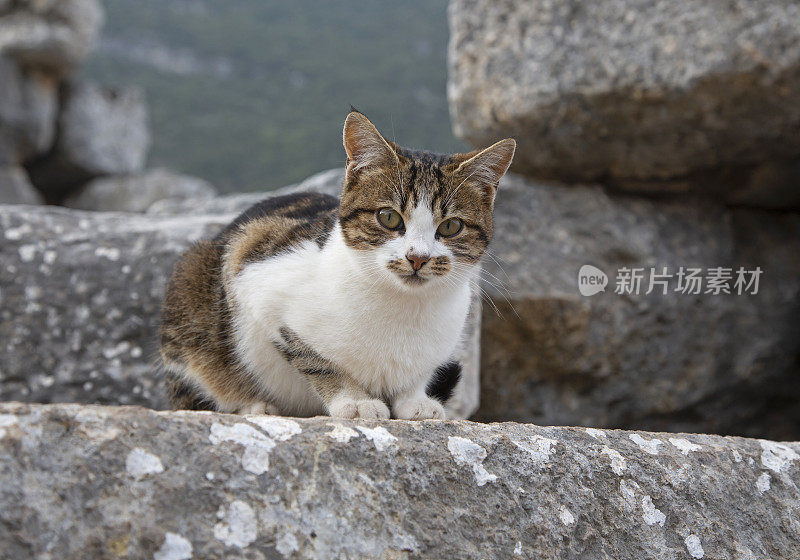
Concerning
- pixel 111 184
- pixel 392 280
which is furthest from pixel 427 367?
pixel 111 184

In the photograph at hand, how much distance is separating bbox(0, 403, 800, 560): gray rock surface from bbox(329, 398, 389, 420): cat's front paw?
1.04 feet

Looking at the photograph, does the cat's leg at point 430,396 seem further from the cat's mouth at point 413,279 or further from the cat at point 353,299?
the cat's mouth at point 413,279

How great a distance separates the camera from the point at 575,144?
164 inches

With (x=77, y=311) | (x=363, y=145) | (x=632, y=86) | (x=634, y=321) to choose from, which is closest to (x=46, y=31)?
(x=77, y=311)

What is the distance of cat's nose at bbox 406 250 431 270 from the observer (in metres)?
2.02

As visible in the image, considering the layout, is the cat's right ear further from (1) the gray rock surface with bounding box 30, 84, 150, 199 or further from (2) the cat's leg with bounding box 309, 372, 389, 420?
(1) the gray rock surface with bounding box 30, 84, 150, 199

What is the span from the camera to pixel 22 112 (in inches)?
354

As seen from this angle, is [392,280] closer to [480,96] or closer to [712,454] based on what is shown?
[712,454]

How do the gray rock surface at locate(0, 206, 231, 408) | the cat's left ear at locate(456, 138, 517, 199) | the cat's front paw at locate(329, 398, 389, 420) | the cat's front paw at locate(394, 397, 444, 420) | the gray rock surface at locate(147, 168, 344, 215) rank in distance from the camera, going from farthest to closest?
1. the gray rock surface at locate(147, 168, 344, 215)
2. the gray rock surface at locate(0, 206, 231, 408)
3. the cat's left ear at locate(456, 138, 517, 199)
4. the cat's front paw at locate(394, 397, 444, 420)
5. the cat's front paw at locate(329, 398, 389, 420)

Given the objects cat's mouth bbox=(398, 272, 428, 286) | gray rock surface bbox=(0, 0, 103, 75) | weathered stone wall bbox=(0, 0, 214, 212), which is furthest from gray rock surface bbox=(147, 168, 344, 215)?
gray rock surface bbox=(0, 0, 103, 75)

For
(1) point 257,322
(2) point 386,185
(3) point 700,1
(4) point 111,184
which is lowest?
(4) point 111,184

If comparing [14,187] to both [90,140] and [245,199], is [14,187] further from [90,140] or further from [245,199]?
[245,199]

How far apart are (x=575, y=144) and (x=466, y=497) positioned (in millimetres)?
3030

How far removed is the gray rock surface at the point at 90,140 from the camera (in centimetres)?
1021
